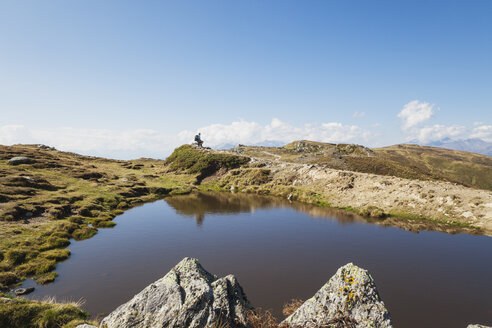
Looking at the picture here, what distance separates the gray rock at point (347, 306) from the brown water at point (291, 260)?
297 inches

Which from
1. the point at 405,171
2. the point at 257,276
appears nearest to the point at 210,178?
the point at 257,276

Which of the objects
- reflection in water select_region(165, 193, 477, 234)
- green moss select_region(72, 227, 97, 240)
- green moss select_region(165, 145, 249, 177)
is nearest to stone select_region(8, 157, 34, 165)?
reflection in water select_region(165, 193, 477, 234)

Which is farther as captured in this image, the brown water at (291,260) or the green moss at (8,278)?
the green moss at (8,278)

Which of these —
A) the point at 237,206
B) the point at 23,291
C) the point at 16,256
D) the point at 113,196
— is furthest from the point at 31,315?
the point at 113,196

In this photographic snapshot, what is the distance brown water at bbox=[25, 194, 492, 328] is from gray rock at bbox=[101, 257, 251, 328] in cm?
778

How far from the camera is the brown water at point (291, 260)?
692 inches

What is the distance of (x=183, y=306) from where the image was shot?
9648 millimetres

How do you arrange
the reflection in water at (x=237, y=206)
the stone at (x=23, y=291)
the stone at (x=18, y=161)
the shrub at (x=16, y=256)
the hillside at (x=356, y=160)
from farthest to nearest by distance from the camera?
the hillside at (x=356, y=160) → the stone at (x=18, y=161) → the reflection in water at (x=237, y=206) → the shrub at (x=16, y=256) → the stone at (x=23, y=291)

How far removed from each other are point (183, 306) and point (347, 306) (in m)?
7.12

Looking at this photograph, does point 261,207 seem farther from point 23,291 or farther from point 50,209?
point 23,291

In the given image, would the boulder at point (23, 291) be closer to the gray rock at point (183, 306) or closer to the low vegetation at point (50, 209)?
the low vegetation at point (50, 209)

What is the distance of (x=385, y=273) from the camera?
21.5m

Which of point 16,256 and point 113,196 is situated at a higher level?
point 113,196

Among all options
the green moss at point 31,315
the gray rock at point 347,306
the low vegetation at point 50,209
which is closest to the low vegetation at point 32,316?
the green moss at point 31,315
